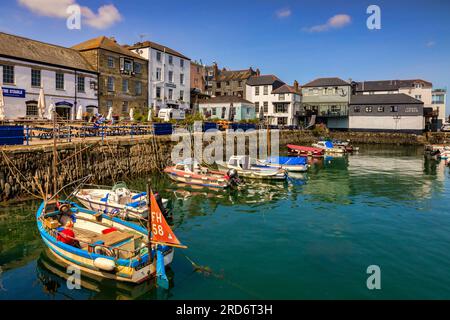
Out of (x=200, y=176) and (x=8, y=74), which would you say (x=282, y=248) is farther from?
(x=8, y=74)

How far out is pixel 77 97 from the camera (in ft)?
132

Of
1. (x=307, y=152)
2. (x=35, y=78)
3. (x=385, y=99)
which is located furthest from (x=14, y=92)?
(x=385, y=99)

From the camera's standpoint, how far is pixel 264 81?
7462 cm

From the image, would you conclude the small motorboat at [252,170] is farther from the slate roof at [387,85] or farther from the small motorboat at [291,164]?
the slate roof at [387,85]

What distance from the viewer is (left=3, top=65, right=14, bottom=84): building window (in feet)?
107

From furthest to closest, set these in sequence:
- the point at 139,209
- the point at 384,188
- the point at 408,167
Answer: the point at 408,167 → the point at 384,188 → the point at 139,209

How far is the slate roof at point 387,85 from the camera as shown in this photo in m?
88.2

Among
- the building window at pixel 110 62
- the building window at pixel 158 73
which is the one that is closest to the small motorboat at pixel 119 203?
the building window at pixel 110 62

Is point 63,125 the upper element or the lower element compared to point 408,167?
upper

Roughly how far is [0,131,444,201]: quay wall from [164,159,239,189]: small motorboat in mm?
4478
